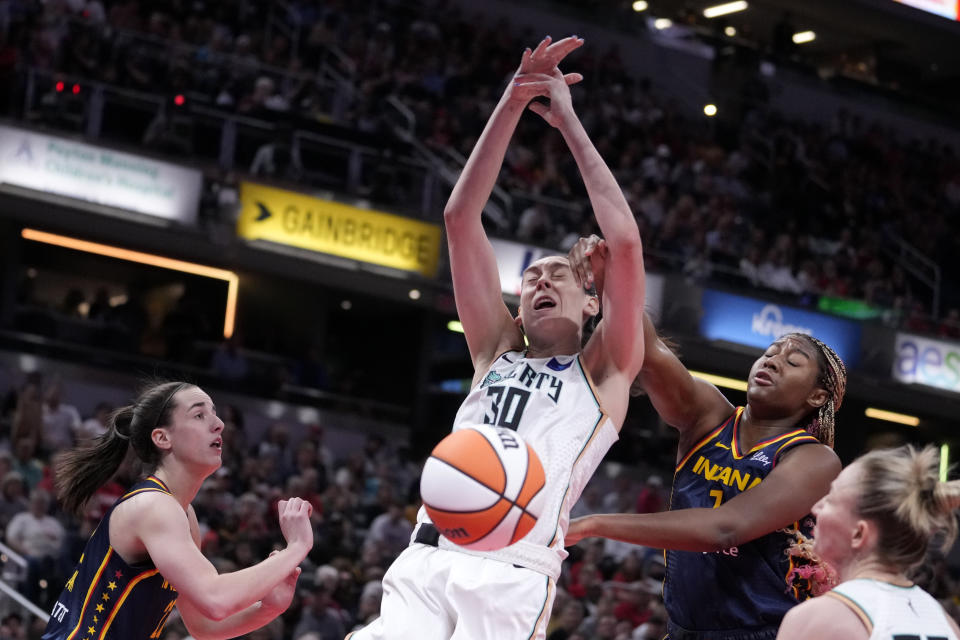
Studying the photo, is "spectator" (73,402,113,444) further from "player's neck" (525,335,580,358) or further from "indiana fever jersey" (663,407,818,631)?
"player's neck" (525,335,580,358)

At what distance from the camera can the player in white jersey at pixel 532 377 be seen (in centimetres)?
360

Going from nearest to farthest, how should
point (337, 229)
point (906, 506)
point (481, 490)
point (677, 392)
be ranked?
point (906, 506) → point (481, 490) → point (677, 392) → point (337, 229)

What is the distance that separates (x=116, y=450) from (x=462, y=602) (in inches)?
61.5

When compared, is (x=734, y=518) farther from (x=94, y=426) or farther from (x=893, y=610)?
(x=94, y=426)

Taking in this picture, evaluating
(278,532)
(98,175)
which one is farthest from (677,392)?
(98,175)

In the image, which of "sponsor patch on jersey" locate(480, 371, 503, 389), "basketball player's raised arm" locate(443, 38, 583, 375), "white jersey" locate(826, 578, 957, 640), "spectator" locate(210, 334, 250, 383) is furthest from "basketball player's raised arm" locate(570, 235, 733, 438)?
"spectator" locate(210, 334, 250, 383)

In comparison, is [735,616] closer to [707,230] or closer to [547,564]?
[547,564]

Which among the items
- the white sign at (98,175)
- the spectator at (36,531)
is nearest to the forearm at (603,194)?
the spectator at (36,531)

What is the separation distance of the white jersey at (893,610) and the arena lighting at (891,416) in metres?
19.0

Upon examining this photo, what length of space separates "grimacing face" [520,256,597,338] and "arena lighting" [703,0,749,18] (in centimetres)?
1956

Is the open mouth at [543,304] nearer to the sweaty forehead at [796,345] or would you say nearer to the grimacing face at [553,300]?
the grimacing face at [553,300]

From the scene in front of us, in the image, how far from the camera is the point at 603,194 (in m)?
4.02

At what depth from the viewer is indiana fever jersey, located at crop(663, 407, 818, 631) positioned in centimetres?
431

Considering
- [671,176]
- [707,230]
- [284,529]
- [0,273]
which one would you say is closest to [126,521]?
[284,529]
